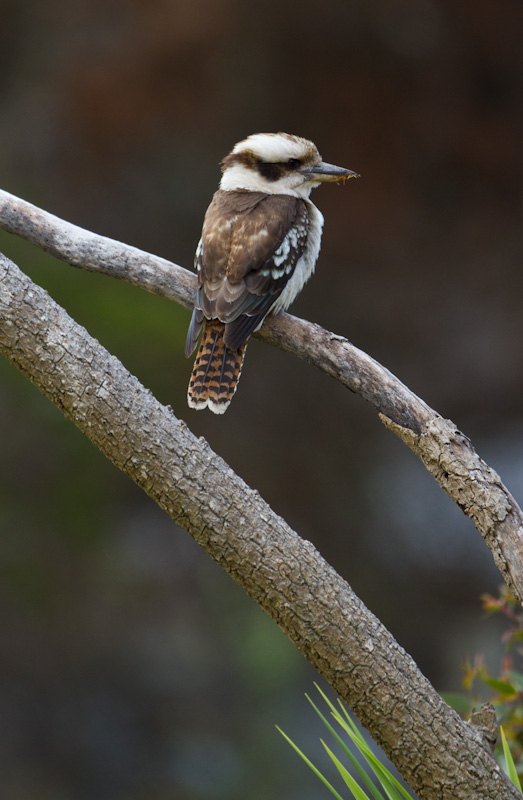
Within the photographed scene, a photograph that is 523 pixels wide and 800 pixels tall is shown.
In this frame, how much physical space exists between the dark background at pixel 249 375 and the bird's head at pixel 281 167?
63.8 inches

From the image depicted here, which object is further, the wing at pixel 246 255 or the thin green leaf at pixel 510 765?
the wing at pixel 246 255

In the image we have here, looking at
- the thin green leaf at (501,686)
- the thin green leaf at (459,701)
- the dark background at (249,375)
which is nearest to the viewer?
the thin green leaf at (501,686)

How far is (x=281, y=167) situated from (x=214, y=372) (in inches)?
29.3

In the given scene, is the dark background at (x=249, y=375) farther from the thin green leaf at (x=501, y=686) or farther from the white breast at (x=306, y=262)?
the thin green leaf at (x=501, y=686)

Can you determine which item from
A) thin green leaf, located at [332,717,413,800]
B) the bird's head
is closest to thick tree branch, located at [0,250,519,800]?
thin green leaf, located at [332,717,413,800]

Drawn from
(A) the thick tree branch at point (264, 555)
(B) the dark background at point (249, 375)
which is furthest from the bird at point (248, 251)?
(B) the dark background at point (249, 375)

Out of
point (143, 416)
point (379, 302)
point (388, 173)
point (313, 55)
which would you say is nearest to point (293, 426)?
point (379, 302)

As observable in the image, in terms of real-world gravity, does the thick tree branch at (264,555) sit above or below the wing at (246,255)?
below

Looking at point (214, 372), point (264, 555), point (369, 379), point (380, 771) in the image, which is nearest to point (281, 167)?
point (214, 372)

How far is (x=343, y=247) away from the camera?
5.75 meters

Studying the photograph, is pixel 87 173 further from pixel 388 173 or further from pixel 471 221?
pixel 471 221

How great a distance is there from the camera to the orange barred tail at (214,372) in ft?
7.67

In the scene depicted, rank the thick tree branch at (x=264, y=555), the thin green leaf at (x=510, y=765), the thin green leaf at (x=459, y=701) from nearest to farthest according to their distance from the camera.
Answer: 1. the thick tree branch at (x=264, y=555)
2. the thin green leaf at (x=510, y=765)
3. the thin green leaf at (x=459, y=701)

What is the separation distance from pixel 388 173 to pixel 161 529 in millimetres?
2554
